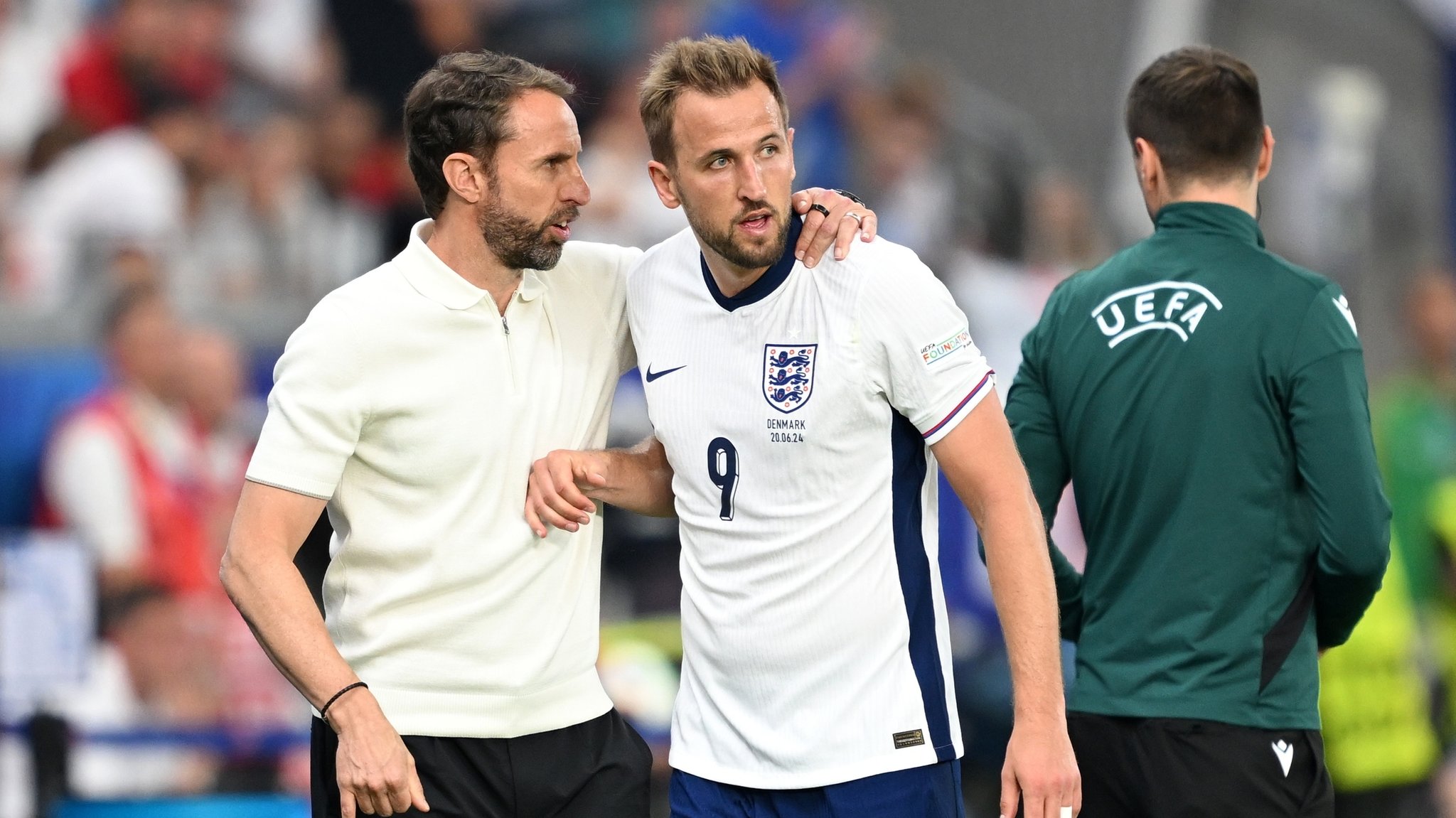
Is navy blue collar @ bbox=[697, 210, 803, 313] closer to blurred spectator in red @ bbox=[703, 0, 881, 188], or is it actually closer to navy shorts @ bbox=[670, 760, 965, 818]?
navy shorts @ bbox=[670, 760, 965, 818]

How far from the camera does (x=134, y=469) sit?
6.85m

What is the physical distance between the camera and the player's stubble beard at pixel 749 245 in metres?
3.15

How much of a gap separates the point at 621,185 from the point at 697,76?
563cm

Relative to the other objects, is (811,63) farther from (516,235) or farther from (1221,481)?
(1221,481)

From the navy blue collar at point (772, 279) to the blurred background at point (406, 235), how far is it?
64.0 inches

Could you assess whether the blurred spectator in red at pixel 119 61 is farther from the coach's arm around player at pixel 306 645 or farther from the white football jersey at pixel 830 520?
the white football jersey at pixel 830 520

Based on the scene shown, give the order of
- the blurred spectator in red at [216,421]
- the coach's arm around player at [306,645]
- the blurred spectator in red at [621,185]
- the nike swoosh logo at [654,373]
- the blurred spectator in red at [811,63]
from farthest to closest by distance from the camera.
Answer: the blurred spectator in red at [811,63]
the blurred spectator in red at [621,185]
the blurred spectator in red at [216,421]
the nike swoosh logo at [654,373]
the coach's arm around player at [306,645]

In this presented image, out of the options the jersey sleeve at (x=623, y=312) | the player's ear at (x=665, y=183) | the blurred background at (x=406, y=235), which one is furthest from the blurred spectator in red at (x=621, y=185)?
the player's ear at (x=665, y=183)

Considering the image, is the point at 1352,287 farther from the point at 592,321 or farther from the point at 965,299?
the point at 592,321

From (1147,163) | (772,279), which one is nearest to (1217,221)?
(1147,163)

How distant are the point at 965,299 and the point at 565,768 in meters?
6.04

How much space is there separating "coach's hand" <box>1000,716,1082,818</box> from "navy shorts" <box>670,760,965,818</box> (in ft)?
0.68

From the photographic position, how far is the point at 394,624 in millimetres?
3248

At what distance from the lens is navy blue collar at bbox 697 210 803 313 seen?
127 inches
